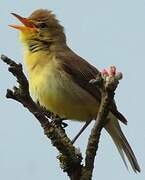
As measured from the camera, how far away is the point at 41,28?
26.0ft

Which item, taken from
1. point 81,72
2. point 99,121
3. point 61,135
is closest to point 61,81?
point 81,72

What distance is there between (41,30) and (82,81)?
1036mm

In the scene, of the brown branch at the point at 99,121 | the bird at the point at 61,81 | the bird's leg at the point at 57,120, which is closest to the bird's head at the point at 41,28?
the bird at the point at 61,81

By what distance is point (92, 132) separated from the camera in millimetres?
4008

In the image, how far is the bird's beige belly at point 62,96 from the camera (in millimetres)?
7012

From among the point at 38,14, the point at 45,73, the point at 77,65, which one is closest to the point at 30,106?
the point at 45,73

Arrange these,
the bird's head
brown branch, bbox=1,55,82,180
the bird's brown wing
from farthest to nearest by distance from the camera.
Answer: the bird's head < the bird's brown wing < brown branch, bbox=1,55,82,180

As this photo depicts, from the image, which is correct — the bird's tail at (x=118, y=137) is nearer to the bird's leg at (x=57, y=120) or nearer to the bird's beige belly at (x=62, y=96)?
the bird's beige belly at (x=62, y=96)

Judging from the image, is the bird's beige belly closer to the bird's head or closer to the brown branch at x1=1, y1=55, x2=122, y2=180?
the bird's head

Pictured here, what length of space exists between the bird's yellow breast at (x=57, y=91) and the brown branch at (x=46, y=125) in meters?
2.66

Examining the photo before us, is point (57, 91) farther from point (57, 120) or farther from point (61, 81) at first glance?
point (57, 120)

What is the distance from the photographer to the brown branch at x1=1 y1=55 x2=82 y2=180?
12.0ft

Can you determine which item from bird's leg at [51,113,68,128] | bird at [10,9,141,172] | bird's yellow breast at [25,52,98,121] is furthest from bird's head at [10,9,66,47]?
bird's leg at [51,113,68,128]

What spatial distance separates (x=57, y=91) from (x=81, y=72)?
57cm
